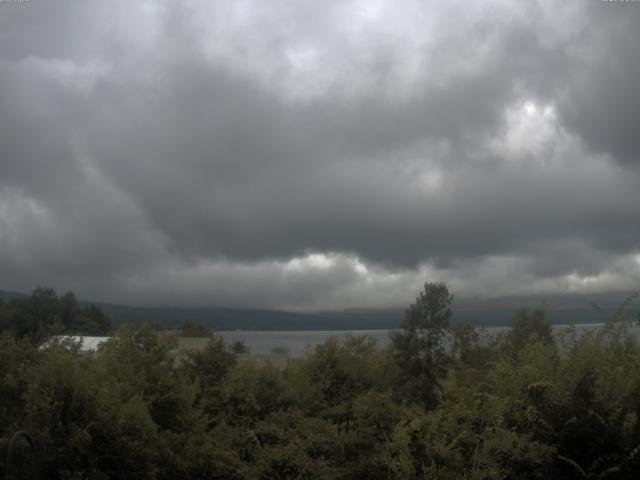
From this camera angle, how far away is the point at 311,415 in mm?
11828

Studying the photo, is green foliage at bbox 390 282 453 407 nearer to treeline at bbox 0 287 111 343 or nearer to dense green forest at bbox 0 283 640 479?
dense green forest at bbox 0 283 640 479

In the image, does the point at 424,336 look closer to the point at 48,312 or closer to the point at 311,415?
the point at 311,415

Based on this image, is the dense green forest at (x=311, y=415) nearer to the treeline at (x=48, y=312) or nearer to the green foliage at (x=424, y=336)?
the green foliage at (x=424, y=336)

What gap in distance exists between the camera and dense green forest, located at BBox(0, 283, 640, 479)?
7723 millimetres

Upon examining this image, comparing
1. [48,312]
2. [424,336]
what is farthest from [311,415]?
[48,312]

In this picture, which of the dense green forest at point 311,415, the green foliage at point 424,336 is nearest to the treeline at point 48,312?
the green foliage at point 424,336

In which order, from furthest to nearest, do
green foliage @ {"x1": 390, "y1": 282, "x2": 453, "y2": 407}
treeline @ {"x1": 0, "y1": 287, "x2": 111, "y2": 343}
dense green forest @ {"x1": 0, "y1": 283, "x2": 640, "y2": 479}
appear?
1. treeline @ {"x1": 0, "y1": 287, "x2": 111, "y2": 343}
2. green foliage @ {"x1": 390, "y1": 282, "x2": 453, "y2": 407}
3. dense green forest @ {"x1": 0, "y1": 283, "x2": 640, "y2": 479}

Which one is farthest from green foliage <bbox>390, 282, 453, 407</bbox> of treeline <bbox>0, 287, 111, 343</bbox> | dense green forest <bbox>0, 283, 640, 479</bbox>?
treeline <bbox>0, 287, 111, 343</bbox>

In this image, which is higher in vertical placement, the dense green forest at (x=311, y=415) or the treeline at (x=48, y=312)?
the treeline at (x=48, y=312)

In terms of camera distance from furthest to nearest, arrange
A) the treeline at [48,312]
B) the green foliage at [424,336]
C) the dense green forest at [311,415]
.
Answer: the treeline at [48,312]
the green foliage at [424,336]
the dense green forest at [311,415]

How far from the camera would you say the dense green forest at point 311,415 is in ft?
25.3

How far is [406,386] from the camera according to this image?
18.0 metres

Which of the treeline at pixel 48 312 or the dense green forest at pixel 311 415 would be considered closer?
the dense green forest at pixel 311 415

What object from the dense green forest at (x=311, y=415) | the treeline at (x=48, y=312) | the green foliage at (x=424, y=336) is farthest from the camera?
the treeline at (x=48, y=312)
